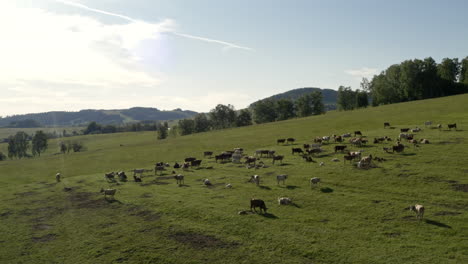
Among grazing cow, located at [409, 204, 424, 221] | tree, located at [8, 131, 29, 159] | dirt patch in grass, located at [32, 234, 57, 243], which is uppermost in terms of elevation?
tree, located at [8, 131, 29, 159]

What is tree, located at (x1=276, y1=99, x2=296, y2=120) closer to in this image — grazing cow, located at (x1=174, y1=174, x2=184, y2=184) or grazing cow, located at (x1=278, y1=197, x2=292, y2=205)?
grazing cow, located at (x1=174, y1=174, x2=184, y2=184)

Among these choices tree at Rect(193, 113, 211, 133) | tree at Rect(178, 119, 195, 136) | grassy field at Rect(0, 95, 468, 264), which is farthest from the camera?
tree at Rect(193, 113, 211, 133)

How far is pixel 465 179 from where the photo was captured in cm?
2538

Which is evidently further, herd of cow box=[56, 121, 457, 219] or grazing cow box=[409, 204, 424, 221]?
herd of cow box=[56, 121, 457, 219]

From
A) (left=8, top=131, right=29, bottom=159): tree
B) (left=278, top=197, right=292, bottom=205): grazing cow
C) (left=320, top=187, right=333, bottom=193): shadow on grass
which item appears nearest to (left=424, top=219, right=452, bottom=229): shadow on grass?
Answer: (left=320, top=187, right=333, bottom=193): shadow on grass

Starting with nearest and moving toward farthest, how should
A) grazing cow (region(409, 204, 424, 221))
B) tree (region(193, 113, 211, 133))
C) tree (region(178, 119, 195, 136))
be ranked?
grazing cow (region(409, 204, 424, 221)) < tree (region(178, 119, 195, 136)) < tree (region(193, 113, 211, 133))

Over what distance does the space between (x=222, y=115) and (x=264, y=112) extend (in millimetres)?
20472

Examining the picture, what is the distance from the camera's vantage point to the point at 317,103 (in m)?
136

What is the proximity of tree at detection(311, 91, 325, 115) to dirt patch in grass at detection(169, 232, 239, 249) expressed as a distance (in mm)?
124052

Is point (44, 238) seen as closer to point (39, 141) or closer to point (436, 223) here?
point (436, 223)

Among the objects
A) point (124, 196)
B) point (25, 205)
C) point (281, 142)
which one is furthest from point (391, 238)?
point (281, 142)

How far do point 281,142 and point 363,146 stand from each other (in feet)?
64.8

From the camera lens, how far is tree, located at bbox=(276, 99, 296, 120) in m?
141

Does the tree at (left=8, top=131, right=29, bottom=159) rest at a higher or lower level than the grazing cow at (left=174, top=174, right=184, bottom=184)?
higher
